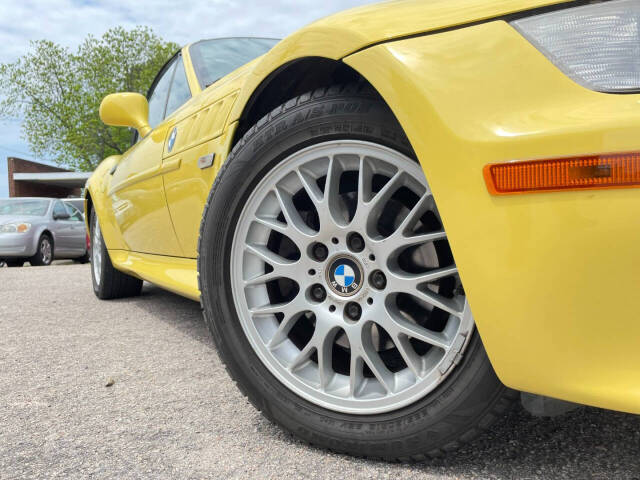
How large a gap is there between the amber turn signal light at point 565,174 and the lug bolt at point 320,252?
0.52 m

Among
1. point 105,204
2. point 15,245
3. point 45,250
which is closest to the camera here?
point 105,204

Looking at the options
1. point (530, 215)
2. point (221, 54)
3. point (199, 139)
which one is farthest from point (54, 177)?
point (530, 215)

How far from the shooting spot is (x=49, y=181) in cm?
3281

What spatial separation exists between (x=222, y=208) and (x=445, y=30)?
0.76 metres

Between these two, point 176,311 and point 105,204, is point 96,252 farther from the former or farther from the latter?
point 176,311

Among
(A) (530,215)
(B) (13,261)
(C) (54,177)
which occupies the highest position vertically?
(A) (530,215)

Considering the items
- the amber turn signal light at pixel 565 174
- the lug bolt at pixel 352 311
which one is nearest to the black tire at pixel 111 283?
the lug bolt at pixel 352 311

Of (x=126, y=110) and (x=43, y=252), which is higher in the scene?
(x=126, y=110)

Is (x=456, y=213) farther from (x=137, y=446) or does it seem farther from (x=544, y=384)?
(x=137, y=446)

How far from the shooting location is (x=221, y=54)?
112 inches

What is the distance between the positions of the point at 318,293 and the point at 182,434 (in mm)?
560

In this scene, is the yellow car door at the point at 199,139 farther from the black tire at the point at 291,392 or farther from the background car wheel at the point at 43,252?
the background car wheel at the point at 43,252

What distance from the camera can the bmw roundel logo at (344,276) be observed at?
4.35ft

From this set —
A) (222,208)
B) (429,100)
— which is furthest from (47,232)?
Answer: (429,100)
